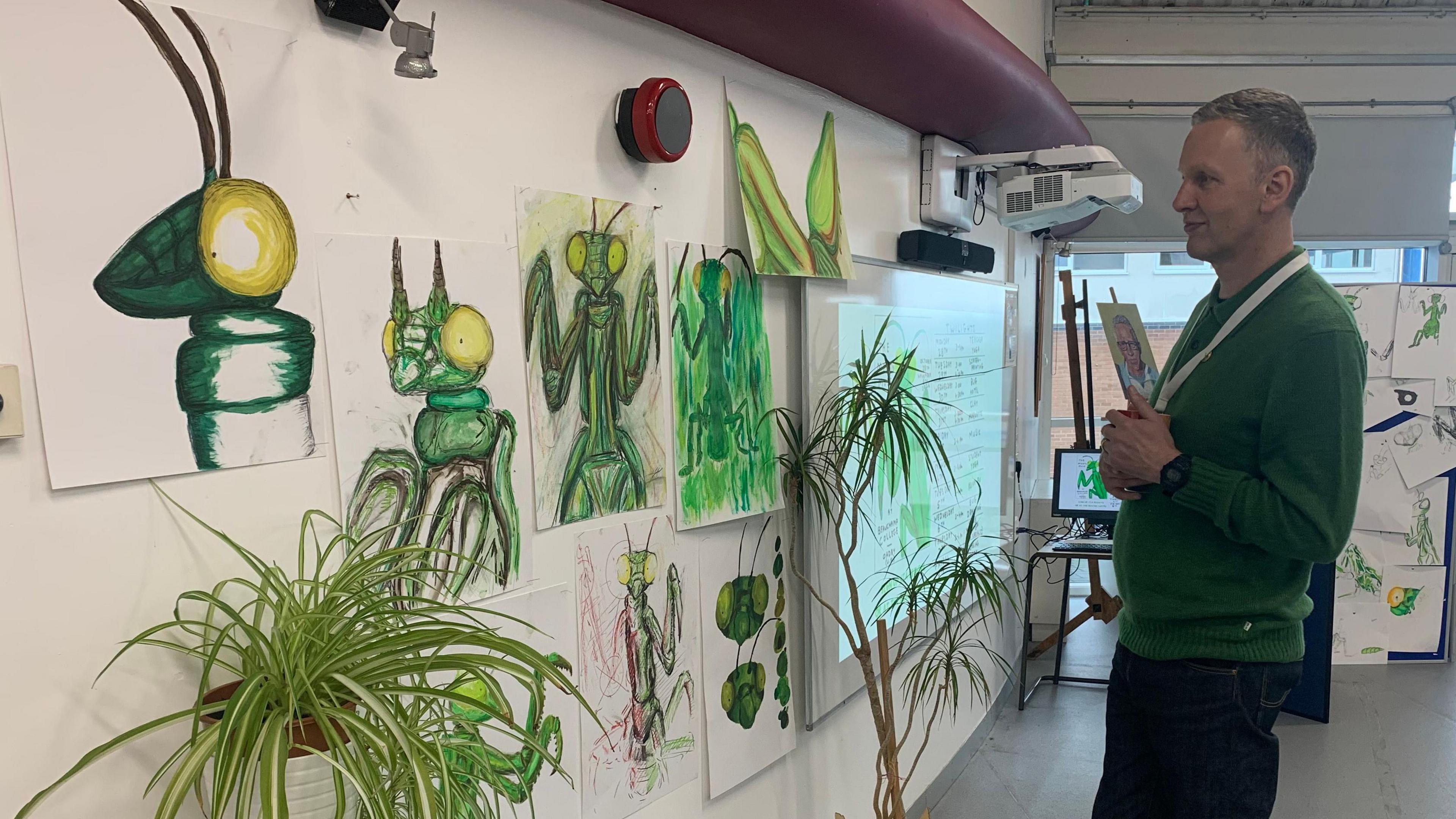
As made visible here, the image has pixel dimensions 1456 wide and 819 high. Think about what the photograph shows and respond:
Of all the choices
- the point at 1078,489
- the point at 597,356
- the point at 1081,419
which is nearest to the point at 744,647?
the point at 597,356

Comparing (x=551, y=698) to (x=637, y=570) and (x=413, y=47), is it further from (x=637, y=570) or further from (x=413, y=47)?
(x=413, y=47)

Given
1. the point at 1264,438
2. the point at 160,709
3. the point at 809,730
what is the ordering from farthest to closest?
the point at 809,730 → the point at 1264,438 → the point at 160,709

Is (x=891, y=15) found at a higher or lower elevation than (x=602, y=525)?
higher

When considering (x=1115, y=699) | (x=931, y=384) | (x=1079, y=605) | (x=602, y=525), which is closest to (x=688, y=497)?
(x=602, y=525)

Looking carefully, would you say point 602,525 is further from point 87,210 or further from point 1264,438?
point 1264,438

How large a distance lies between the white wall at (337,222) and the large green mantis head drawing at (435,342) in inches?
3.9

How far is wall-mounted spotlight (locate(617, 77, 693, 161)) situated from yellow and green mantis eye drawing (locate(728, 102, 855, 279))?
0.30 meters

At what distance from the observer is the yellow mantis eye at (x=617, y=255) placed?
1665 mm

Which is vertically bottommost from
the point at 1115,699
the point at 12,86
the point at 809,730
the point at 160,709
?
the point at 809,730

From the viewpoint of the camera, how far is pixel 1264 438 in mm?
1608

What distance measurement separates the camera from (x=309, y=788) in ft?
3.02

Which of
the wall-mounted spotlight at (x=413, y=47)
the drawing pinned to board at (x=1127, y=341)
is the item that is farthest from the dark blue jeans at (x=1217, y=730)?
the drawing pinned to board at (x=1127, y=341)

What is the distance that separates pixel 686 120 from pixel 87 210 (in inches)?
41.1

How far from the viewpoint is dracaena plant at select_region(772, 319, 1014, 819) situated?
2.17 metres
